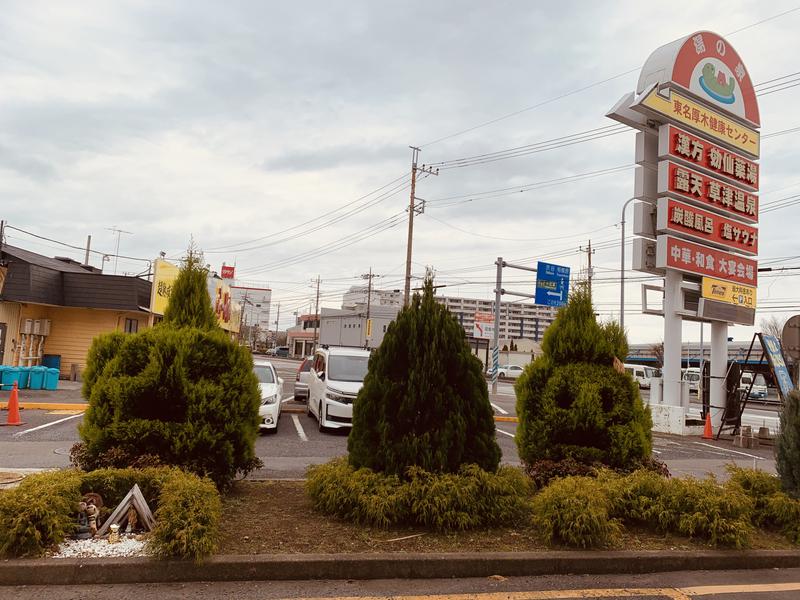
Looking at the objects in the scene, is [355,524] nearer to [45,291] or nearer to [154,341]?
[154,341]

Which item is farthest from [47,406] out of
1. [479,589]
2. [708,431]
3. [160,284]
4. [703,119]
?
[703,119]

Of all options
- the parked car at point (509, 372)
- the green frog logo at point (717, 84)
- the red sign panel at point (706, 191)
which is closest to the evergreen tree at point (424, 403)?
the red sign panel at point (706, 191)

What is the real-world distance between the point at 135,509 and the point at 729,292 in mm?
16838

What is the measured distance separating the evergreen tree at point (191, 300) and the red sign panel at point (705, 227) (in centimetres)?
1288

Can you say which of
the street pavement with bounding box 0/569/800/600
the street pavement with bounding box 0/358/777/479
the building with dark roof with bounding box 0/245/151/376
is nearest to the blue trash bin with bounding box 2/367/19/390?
the street pavement with bounding box 0/358/777/479

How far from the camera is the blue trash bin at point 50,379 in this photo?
18.9 m

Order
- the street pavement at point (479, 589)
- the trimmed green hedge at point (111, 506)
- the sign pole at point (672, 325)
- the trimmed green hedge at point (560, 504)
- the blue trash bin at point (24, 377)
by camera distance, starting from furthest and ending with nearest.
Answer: the blue trash bin at point (24, 377)
the sign pole at point (672, 325)
the trimmed green hedge at point (560, 504)
the trimmed green hedge at point (111, 506)
the street pavement at point (479, 589)

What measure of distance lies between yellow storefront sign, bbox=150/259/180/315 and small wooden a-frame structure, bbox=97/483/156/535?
71.2 feet

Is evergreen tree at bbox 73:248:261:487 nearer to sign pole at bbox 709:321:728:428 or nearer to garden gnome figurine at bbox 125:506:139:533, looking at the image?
garden gnome figurine at bbox 125:506:139:533

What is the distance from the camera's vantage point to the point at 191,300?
242 inches

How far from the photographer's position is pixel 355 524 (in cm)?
504

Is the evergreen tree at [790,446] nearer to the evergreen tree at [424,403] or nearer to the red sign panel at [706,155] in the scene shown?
the evergreen tree at [424,403]

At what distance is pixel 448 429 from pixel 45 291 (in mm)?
20752

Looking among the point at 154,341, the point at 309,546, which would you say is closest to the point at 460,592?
the point at 309,546
